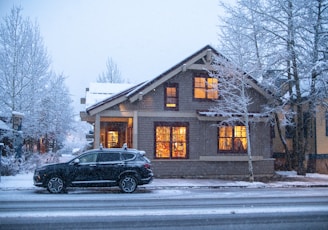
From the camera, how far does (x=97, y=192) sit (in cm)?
1672

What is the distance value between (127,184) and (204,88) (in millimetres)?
9367

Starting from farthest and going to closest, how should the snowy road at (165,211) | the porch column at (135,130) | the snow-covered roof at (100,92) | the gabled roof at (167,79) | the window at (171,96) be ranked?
the snow-covered roof at (100,92) < the window at (171,96) < the porch column at (135,130) < the gabled roof at (167,79) < the snowy road at (165,211)

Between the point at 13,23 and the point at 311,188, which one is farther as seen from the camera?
the point at 13,23

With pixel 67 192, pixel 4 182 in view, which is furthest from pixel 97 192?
pixel 4 182

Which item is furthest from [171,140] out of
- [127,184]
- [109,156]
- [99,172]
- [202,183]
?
[99,172]

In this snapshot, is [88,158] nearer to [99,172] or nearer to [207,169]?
[99,172]

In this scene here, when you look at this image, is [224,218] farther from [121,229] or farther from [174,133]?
[174,133]

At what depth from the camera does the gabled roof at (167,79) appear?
2206 centimetres

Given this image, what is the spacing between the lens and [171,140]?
23078 mm

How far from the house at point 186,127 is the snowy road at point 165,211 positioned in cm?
719

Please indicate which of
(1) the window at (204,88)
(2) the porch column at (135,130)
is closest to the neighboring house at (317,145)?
(1) the window at (204,88)

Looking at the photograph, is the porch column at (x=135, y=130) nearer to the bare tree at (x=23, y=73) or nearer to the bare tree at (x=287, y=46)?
the bare tree at (x=287, y=46)

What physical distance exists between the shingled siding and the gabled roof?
4.05 m

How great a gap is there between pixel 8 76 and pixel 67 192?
1517 cm
